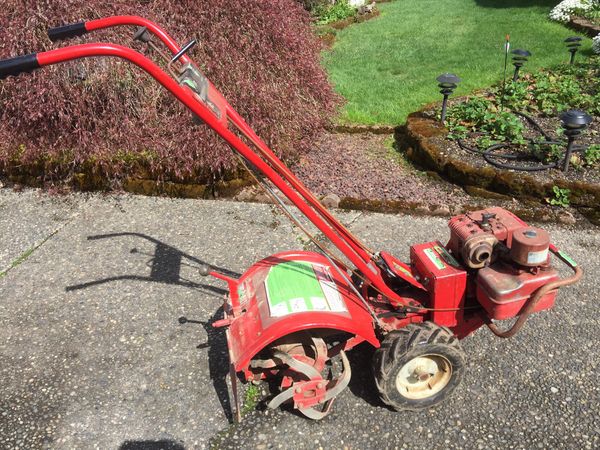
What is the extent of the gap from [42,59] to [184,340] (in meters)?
1.98

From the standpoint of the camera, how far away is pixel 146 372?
3021 millimetres

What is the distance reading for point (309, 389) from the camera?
252 cm

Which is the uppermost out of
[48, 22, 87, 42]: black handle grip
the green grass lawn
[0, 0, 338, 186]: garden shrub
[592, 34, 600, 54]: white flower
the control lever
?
[48, 22, 87, 42]: black handle grip

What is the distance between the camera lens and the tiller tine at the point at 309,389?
8.15ft

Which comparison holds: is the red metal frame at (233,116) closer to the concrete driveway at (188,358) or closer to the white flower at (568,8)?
the concrete driveway at (188,358)

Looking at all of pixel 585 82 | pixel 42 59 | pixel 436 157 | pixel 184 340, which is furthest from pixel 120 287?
pixel 585 82

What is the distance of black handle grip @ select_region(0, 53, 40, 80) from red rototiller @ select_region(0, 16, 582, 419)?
0.58 meters

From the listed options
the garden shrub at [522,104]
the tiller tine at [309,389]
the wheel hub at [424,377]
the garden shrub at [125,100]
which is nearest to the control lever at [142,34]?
the tiller tine at [309,389]

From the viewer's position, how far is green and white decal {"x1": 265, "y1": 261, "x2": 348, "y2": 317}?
251 cm

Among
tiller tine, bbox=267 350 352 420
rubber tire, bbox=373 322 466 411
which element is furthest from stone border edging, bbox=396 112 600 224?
tiller tine, bbox=267 350 352 420

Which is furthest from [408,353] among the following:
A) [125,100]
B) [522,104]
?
[522,104]

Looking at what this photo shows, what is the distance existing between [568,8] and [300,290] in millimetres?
11189

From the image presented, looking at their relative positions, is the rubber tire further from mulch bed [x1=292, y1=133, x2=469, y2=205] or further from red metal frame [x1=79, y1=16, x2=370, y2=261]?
mulch bed [x1=292, y1=133, x2=469, y2=205]

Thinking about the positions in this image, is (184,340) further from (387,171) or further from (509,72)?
(509,72)
